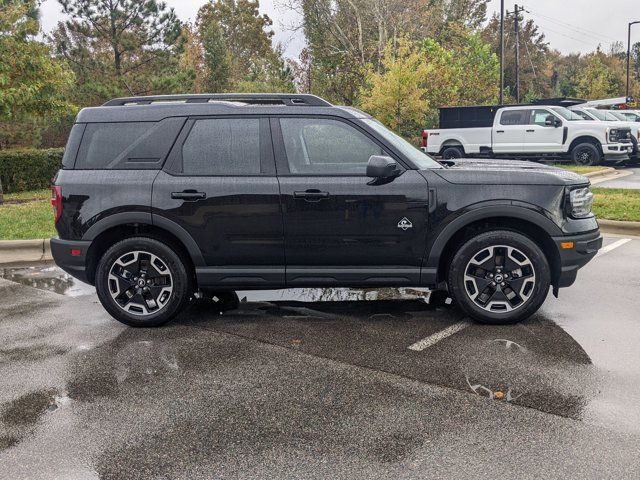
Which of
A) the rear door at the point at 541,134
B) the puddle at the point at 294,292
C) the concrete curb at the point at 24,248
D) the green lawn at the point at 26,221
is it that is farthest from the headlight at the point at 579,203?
the rear door at the point at 541,134

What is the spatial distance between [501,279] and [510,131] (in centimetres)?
1623

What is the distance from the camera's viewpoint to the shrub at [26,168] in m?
15.4

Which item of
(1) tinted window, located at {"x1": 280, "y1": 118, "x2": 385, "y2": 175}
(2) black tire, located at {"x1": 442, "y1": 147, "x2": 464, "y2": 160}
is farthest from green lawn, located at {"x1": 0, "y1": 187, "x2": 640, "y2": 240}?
(2) black tire, located at {"x1": 442, "y1": 147, "x2": 464, "y2": 160}

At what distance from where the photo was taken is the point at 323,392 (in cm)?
393

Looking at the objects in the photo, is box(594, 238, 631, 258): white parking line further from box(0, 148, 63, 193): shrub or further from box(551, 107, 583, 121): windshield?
box(0, 148, 63, 193): shrub

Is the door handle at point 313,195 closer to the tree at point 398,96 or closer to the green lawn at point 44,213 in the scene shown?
the green lawn at point 44,213

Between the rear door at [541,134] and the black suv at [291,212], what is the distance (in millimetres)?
15470

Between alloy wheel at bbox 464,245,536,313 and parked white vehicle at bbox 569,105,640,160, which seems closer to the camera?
alloy wheel at bbox 464,245,536,313

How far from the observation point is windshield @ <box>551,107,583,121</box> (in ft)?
64.4

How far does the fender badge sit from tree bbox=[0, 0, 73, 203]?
1012 centimetres

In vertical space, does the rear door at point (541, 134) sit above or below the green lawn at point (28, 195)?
above

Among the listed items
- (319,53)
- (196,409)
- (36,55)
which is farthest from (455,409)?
(319,53)

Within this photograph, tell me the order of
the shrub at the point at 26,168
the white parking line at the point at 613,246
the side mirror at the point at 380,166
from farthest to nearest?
the shrub at the point at 26,168 → the white parking line at the point at 613,246 → the side mirror at the point at 380,166

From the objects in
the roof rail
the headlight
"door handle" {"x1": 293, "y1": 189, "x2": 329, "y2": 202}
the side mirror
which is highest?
the roof rail
